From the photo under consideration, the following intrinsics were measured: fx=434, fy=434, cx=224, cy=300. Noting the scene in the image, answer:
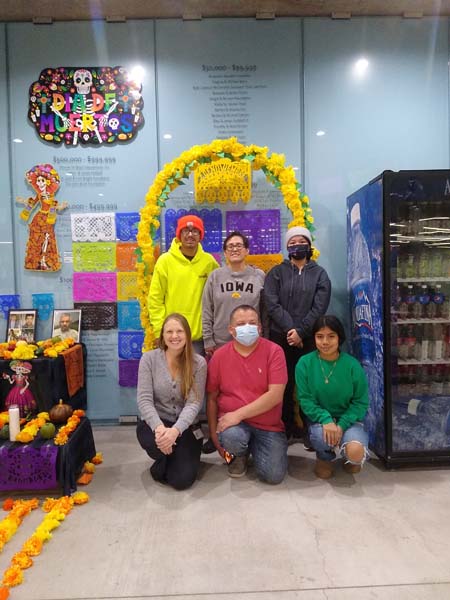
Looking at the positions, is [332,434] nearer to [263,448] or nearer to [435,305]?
[263,448]

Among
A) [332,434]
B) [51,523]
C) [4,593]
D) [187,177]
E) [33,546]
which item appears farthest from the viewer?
[187,177]

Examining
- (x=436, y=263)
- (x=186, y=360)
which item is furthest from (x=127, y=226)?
(x=436, y=263)

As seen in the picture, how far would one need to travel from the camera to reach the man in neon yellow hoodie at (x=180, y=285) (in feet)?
12.3

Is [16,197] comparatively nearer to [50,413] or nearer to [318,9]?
[50,413]

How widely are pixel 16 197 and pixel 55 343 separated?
1597 millimetres

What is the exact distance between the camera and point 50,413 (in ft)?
10.7

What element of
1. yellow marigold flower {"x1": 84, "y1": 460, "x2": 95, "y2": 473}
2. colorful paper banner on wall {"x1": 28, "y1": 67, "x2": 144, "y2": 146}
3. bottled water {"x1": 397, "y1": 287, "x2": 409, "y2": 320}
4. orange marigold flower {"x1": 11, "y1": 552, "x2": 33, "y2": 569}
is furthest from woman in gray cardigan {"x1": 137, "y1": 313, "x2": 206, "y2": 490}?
colorful paper banner on wall {"x1": 28, "y1": 67, "x2": 144, "y2": 146}

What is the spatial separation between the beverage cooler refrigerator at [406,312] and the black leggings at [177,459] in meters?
1.43

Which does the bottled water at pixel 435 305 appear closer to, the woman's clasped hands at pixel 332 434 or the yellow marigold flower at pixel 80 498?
the woman's clasped hands at pixel 332 434

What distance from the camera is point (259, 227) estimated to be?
436cm

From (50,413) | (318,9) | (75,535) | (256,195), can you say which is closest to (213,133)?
(256,195)

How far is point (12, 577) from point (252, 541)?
1.18m

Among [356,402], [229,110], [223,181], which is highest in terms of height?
[229,110]

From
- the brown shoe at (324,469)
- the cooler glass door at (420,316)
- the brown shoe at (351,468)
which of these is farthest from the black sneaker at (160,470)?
the cooler glass door at (420,316)
